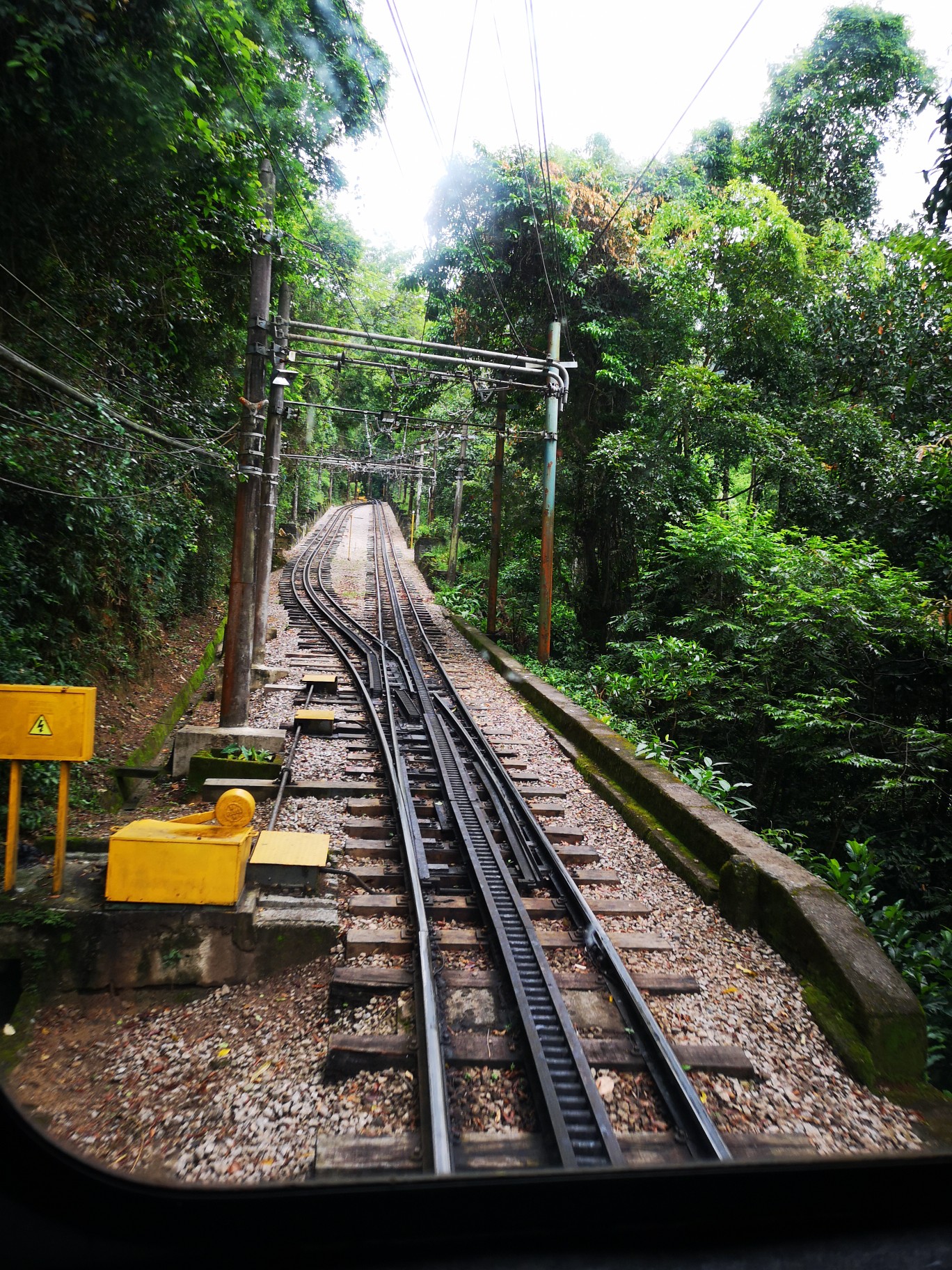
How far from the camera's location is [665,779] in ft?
21.0

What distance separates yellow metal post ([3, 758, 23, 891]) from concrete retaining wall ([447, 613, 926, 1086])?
429 cm

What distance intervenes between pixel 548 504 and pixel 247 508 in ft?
21.7

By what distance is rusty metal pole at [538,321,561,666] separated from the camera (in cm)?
1195

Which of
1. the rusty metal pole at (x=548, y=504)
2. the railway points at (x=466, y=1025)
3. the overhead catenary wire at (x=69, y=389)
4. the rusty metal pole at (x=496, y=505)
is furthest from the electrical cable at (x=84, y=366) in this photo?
the rusty metal pole at (x=496, y=505)

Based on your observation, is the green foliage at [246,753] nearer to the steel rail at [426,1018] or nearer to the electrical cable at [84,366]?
the steel rail at [426,1018]

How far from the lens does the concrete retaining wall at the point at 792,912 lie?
3.27 m

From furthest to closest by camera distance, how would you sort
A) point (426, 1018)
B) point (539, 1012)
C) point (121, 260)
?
point (121, 260), point (539, 1012), point (426, 1018)

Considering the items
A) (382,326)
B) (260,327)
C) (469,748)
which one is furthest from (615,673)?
(382,326)

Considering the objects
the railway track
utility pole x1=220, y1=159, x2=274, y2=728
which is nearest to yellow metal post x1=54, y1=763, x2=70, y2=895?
the railway track

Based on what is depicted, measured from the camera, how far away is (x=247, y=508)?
707 centimetres

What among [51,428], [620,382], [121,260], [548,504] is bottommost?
[51,428]

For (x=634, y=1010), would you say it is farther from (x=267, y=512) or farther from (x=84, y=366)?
(x=267, y=512)

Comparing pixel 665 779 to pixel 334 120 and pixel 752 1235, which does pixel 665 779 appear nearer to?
pixel 752 1235

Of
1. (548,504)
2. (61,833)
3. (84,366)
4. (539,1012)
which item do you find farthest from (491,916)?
(548,504)
